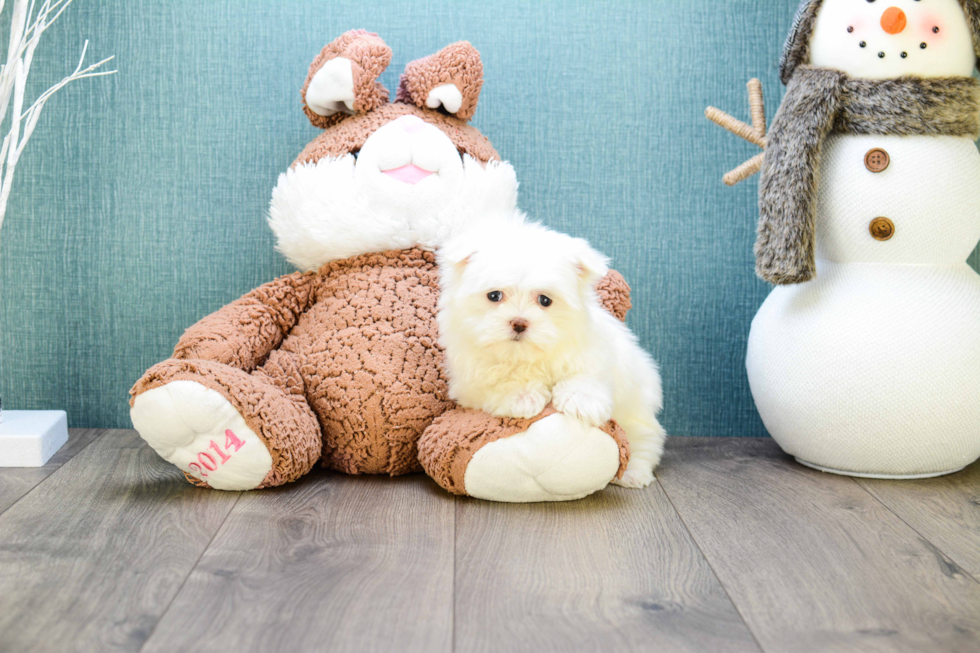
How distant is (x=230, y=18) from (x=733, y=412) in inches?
52.8

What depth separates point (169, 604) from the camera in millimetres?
924

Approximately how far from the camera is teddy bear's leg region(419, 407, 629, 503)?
1.22 meters

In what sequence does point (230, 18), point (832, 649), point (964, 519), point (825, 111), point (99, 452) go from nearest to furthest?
point (832, 649) → point (964, 519) → point (825, 111) → point (99, 452) → point (230, 18)

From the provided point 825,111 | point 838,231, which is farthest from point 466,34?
point 838,231

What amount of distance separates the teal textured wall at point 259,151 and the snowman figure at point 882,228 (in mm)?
300

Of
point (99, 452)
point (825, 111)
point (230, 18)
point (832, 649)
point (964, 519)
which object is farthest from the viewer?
point (230, 18)

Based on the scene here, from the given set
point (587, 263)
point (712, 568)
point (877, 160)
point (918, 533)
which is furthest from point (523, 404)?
point (877, 160)

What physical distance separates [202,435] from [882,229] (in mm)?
1158

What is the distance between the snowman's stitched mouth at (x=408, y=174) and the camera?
1.45 meters

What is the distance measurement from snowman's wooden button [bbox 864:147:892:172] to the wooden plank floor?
540 mm

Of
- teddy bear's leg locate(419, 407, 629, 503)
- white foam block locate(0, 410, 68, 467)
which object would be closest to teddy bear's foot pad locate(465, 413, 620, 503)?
teddy bear's leg locate(419, 407, 629, 503)

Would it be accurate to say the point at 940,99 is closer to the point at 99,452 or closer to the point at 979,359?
the point at 979,359

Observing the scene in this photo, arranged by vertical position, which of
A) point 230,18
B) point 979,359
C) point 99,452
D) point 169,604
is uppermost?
point 230,18

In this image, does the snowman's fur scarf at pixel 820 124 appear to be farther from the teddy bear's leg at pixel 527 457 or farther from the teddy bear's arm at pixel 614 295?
the teddy bear's leg at pixel 527 457
